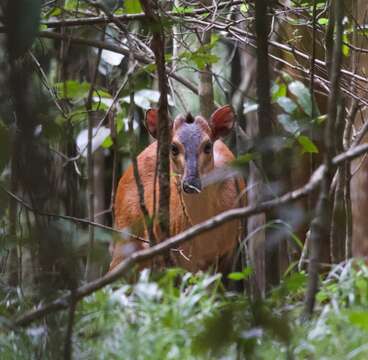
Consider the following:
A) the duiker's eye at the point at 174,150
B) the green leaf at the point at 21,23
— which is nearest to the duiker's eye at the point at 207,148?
the duiker's eye at the point at 174,150

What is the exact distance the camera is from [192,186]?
4617mm

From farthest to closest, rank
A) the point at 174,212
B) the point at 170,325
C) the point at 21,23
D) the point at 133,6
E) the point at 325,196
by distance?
1. the point at 174,212
2. the point at 133,6
3. the point at 170,325
4. the point at 325,196
5. the point at 21,23

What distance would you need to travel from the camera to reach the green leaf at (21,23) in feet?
4.28

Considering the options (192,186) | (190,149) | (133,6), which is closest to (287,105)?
(192,186)

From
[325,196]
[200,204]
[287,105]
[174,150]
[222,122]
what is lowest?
[200,204]

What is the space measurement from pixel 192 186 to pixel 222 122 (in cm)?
106

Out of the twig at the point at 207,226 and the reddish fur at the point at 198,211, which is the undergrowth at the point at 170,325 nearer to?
the twig at the point at 207,226

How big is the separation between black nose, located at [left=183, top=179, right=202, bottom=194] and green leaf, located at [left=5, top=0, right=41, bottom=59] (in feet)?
10.8

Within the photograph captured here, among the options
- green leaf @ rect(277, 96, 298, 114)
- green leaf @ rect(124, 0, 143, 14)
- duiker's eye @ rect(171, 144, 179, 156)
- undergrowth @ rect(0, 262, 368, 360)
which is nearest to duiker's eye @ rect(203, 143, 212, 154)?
duiker's eye @ rect(171, 144, 179, 156)

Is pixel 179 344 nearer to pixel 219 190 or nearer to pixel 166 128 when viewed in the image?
pixel 166 128

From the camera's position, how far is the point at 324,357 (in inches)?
95.6

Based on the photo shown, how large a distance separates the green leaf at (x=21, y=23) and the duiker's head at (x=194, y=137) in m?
3.58

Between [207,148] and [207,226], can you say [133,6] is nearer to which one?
[207,226]

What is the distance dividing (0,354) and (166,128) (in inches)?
39.7
